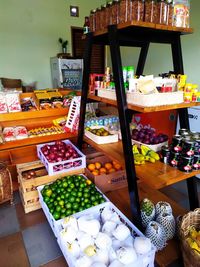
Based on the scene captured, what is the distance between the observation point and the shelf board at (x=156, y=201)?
136 cm

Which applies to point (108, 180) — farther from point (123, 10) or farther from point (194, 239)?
point (123, 10)

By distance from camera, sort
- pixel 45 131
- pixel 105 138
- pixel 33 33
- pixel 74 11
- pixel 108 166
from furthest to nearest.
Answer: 1. pixel 74 11
2. pixel 33 33
3. pixel 45 131
4. pixel 108 166
5. pixel 105 138

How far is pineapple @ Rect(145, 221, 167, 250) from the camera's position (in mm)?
1327

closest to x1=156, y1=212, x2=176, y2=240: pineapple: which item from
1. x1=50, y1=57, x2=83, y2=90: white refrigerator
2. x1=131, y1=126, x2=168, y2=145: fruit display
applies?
x1=131, y1=126, x2=168, y2=145: fruit display

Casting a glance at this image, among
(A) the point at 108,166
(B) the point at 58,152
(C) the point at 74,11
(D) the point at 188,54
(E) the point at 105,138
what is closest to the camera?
(E) the point at 105,138

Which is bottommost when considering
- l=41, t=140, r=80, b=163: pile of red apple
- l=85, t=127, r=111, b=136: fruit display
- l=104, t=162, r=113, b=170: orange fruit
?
l=104, t=162, r=113, b=170: orange fruit

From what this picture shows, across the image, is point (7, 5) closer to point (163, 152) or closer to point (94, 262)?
point (163, 152)

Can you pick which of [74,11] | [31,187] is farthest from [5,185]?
[74,11]

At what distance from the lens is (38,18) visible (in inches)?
175

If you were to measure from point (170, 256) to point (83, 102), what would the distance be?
1.30 m

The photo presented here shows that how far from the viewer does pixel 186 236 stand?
4.02 feet

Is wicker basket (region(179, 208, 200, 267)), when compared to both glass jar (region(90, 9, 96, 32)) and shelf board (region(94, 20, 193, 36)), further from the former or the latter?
glass jar (region(90, 9, 96, 32))

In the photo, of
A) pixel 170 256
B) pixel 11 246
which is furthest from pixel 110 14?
pixel 11 246

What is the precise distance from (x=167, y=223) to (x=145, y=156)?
0.48 meters
